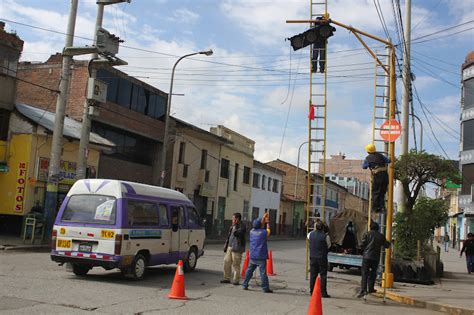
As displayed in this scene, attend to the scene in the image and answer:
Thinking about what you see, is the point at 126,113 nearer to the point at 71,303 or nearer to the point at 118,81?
the point at 118,81

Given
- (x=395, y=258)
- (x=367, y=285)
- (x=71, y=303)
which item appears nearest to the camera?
(x=71, y=303)

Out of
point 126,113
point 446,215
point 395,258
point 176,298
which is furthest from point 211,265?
point 126,113

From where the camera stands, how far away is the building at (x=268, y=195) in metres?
49.9

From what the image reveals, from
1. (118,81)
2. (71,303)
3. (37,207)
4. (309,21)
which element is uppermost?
(118,81)

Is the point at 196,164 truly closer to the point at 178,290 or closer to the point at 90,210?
the point at 90,210

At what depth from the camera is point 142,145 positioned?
109 feet

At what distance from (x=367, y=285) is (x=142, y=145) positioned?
2285 centimetres

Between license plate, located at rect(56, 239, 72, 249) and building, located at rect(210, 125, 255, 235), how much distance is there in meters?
28.9

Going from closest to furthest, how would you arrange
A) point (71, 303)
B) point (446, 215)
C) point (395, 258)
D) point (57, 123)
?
point (71, 303), point (395, 258), point (446, 215), point (57, 123)

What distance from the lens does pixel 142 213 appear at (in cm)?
1254

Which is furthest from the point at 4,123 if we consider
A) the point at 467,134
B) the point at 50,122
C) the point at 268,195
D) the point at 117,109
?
the point at 268,195

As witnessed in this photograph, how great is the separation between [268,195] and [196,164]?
55.8 feet

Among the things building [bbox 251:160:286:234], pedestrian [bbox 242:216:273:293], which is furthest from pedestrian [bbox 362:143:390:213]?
building [bbox 251:160:286:234]

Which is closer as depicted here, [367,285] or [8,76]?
[367,285]
